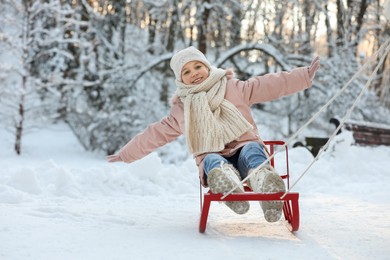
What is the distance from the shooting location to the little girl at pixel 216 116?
316 cm

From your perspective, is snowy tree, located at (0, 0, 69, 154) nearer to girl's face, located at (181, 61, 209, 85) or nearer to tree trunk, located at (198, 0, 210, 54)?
tree trunk, located at (198, 0, 210, 54)

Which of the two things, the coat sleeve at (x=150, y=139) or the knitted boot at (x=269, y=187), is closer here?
the knitted boot at (x=269, y=187)

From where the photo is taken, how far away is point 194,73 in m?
3.45

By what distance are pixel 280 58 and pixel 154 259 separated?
10063mm

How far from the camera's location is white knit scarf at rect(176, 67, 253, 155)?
3.28 m

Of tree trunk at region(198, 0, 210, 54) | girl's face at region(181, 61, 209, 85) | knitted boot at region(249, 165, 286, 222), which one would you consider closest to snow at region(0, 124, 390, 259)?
knitted boot at region(249, 165, 286, 222)

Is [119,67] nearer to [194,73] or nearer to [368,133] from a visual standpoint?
[368,133]

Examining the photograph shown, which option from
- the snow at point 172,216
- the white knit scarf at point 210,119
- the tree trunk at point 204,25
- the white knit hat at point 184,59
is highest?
the tree trunk at point 204,25

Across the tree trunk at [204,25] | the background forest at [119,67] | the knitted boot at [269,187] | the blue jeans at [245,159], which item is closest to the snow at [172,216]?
the knitted boot at [269,187]

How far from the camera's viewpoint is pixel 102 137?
12148 millimetres

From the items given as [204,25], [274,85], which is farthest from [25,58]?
[274,85]

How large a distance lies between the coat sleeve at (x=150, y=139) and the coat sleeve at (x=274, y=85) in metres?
0.55

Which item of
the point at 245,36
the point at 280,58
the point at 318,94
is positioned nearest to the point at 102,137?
the point at 280,58

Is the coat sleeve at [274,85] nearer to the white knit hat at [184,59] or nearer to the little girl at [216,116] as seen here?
the little girl at [216,116]
